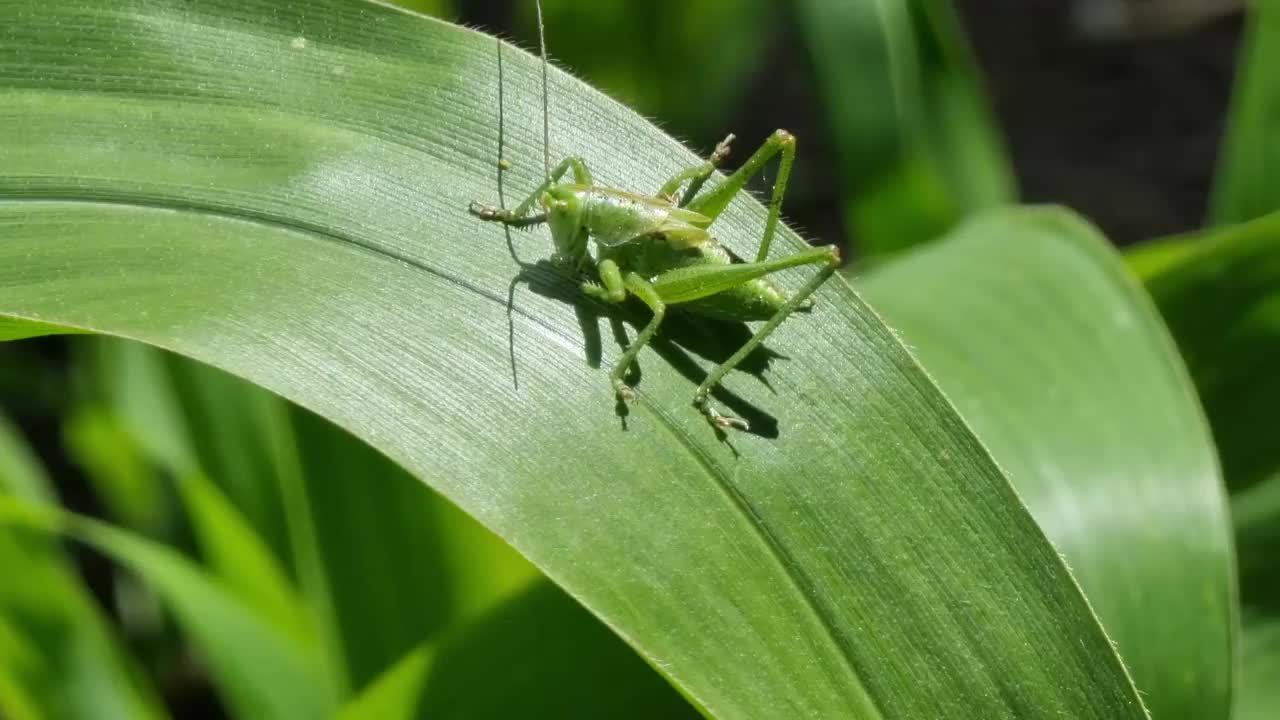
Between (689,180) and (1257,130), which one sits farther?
(1257,130)

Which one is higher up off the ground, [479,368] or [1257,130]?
[479,368]

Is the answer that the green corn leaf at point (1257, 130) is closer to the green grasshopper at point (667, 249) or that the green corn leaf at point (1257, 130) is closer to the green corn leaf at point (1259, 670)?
the green corn leaf at point (1259, 670)

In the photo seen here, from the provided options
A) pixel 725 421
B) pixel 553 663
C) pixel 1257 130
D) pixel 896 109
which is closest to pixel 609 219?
pixel 725 421

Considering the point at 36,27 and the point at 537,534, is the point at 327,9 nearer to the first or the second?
the point at 36,27

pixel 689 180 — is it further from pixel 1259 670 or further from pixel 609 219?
pixel 1259 670

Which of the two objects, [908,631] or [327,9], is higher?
[327,9]

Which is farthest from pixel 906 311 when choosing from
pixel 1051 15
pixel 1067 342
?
pixel 1051 15

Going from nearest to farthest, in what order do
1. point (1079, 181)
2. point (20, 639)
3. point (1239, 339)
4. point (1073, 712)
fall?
point (1073, 712), point (1239, 339), point (20, 639), point (1079, 181)
